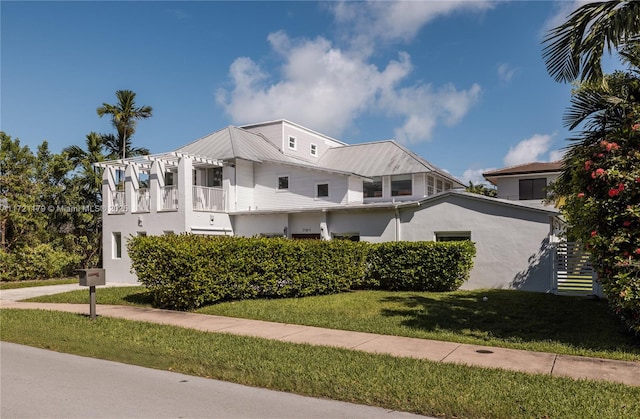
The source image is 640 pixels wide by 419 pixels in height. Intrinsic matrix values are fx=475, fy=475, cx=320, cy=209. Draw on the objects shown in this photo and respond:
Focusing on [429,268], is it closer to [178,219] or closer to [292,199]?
[292,199]

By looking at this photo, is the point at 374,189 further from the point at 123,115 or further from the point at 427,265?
the point at 123,115

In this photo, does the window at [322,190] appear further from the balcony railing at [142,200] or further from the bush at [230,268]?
the balcony railing at [142,200]

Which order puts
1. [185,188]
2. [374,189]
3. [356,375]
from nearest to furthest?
[356,375] → [185,188] → [374,189]

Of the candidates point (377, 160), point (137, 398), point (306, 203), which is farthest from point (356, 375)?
point (377, 160)

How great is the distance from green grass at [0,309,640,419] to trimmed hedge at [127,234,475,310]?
2.95 m

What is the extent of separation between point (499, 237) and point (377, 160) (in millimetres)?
12652

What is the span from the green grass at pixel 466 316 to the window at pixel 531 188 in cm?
1657

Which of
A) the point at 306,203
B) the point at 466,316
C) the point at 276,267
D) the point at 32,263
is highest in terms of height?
the point at 306,203

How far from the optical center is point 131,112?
29.8 meters

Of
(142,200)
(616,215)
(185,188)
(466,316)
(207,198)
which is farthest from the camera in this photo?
(142,200)

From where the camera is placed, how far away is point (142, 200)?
23.0m

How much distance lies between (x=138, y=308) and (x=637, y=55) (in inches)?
519

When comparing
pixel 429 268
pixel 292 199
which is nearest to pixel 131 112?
pixel 292 199

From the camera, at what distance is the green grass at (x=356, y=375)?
5.15 metres
